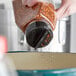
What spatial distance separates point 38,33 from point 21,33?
0.24 metres

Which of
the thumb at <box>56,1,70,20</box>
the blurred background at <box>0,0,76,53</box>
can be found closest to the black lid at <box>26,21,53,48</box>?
the thumb at <box>56,1,70,20</box>

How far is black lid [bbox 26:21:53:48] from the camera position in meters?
0.28

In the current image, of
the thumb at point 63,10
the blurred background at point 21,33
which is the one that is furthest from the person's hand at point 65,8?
the blurred background at point 21,33

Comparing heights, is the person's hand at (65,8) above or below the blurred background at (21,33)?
above

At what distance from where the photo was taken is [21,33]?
521mm

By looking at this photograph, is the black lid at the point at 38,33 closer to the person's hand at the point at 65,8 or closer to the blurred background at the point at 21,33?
the person's hand at the point at 65,8

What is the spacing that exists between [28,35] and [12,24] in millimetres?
256

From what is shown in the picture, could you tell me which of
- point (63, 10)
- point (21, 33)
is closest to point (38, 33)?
point (63, 10)

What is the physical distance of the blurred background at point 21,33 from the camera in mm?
513

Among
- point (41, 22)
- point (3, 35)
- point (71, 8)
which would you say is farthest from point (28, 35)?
point (3, 35)

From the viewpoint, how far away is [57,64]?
313 mm

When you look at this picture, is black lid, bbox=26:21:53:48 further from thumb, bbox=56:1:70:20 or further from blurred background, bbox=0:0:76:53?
blurred background, bbox=0:0:76:53

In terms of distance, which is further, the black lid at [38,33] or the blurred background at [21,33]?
the blurred background at [21,33]

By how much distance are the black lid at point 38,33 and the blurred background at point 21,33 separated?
0.23m
